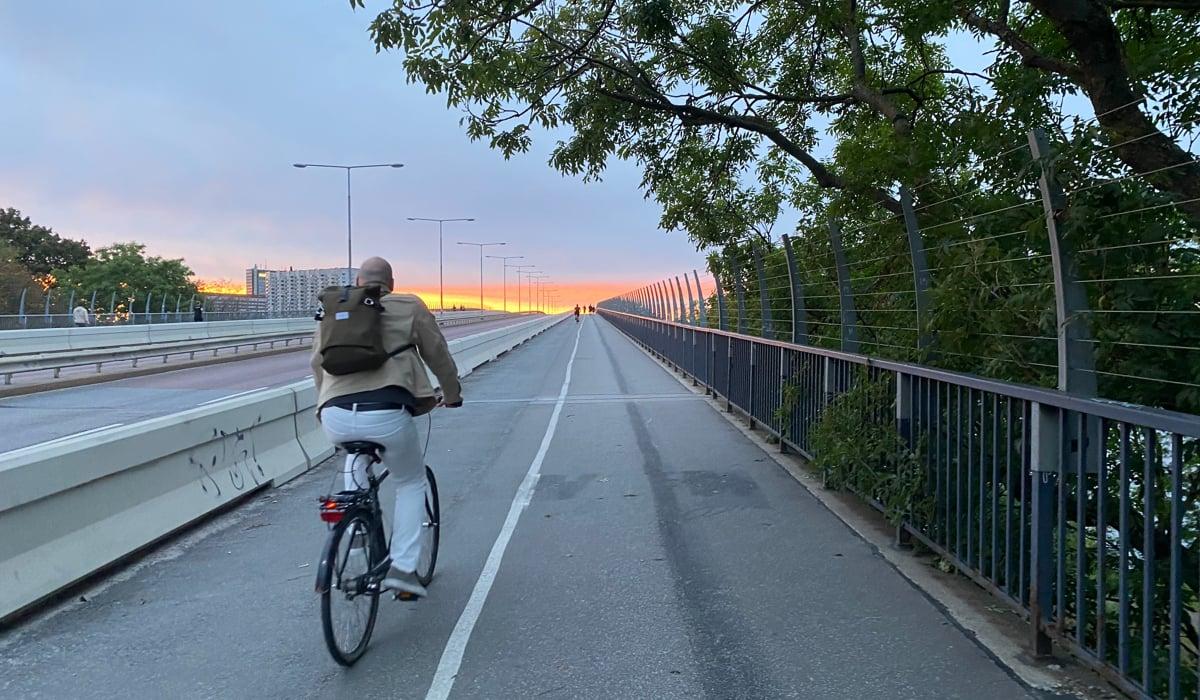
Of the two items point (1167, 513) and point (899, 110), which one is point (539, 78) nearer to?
point (899, 110)

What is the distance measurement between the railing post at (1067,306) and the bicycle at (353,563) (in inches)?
133

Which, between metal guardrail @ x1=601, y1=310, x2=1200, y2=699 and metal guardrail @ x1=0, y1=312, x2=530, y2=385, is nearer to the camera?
metal guardrail @ x1=601, y1=310, x2=1200, y2=699

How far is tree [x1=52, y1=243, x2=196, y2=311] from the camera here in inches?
2381

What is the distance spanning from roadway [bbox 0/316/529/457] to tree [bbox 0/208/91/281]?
50.6 metres

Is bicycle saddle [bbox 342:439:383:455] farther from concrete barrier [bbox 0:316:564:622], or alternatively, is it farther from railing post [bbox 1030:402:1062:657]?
railing post [bbox 1030:402:1062:657]

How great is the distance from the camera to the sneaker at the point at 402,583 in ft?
13.8

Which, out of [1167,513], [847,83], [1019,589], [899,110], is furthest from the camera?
[847,83]

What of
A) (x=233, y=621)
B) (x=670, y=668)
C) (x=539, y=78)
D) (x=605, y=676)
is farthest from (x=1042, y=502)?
(x=539, y=78)

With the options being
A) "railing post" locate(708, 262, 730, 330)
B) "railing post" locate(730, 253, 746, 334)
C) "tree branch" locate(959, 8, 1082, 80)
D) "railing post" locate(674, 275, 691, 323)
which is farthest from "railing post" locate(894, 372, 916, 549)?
"railing post" locate(674, 275, 691, 323)

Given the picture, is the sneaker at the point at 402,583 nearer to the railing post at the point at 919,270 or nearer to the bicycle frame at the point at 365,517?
the bicycle frame at the point at 365,517

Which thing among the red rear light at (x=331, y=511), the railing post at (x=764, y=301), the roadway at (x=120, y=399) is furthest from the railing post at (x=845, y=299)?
the roadway at (x=120, y=399)

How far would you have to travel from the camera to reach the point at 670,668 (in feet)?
12.9

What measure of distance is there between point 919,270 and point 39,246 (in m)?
76.4

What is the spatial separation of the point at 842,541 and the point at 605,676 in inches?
111
